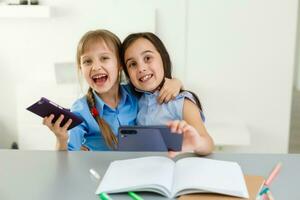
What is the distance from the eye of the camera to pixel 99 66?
1575mm

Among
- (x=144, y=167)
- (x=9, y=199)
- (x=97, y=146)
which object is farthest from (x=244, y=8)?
(x=9, y=199)

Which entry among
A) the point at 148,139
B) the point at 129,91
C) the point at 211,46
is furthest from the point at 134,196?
the point at 211,46

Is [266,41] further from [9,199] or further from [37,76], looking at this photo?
[9,199]

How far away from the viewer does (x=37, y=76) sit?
3.36 meters

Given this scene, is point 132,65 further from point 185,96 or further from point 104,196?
point 104,196

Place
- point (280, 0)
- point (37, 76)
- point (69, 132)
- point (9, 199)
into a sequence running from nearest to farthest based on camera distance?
point (9, 199), point (69, 132), point (280, 0), point (37, 76)

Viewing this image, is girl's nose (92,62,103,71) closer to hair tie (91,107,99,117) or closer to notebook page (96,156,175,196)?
hair tie (91,107,99,117)

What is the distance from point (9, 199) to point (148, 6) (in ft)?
7.66

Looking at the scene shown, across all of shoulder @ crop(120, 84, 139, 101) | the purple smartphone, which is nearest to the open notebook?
the purple smartphone

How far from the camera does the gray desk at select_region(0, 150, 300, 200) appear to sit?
3.47 ft

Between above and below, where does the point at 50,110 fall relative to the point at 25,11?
below

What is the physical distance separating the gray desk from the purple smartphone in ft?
0.36

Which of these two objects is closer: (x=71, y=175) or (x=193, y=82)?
(x=71, y=175)

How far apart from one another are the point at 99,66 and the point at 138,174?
581mm
